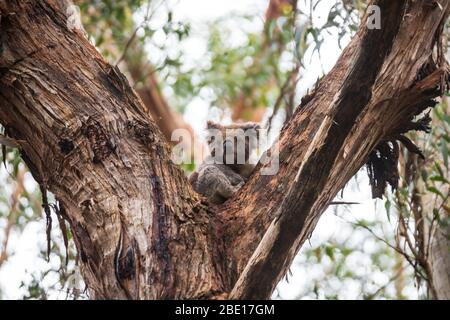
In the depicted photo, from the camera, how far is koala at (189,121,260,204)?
5465 mm

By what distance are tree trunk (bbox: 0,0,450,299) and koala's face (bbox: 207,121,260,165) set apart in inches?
103

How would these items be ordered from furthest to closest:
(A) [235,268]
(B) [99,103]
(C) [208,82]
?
1. (C) [208,82]
2. (B) [99,103]
3. (A) [235,268]

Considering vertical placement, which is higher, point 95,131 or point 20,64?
point 20,64

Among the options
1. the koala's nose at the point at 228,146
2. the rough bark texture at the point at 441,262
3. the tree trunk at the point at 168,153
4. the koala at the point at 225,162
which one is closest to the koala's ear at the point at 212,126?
the koala at the point at 225,162

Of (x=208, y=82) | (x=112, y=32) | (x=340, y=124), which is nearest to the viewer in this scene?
(x=340, y=124)

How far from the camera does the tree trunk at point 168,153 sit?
2871mm

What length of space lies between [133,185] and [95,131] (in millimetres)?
388

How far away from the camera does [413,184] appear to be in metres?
6.06

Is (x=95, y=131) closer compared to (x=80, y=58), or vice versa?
(x=95, y=131)

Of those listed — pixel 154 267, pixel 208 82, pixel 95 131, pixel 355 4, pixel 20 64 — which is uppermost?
pixel 208 82

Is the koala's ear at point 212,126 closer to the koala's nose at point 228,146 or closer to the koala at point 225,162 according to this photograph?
the koala at point 225,162

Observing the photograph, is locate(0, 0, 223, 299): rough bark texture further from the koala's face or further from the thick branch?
the koala's face

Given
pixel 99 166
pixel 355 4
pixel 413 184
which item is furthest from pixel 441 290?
pixel 99 166
